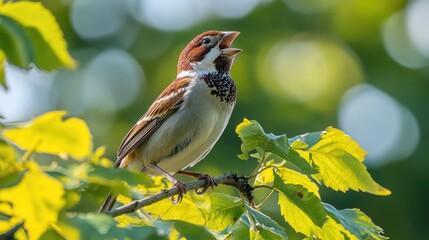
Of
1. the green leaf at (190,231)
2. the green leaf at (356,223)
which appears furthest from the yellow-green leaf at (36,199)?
the green leaf at (356,223)

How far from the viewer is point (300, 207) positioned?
269 cm

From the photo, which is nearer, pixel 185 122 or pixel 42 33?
pixel 42 33

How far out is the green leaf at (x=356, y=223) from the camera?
273 cm

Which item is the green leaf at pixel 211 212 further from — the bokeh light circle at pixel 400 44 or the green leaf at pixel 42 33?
the bokeh light circle at pixel 400 44

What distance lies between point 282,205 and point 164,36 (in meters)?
12.5

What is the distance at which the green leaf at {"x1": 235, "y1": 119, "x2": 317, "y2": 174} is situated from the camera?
8.68 feet

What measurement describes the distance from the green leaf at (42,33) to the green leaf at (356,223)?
1.19m

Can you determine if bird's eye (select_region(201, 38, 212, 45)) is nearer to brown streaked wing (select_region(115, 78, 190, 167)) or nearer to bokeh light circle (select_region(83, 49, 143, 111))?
brown streaked wing (select_region(115, 78, 190, 167))

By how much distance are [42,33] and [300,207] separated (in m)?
1.14

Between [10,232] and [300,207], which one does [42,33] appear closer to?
[10,232]

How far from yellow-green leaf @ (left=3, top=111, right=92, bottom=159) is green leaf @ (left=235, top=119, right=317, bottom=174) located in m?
0.95

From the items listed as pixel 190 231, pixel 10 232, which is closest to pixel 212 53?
pixel 190 231

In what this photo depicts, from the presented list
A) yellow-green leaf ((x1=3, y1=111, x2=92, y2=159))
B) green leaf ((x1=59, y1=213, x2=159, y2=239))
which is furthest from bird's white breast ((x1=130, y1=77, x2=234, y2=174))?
yellow-green leaf ((x1=3, y1=111, x2=92, y2=159))

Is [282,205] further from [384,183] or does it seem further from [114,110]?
[114,110]
